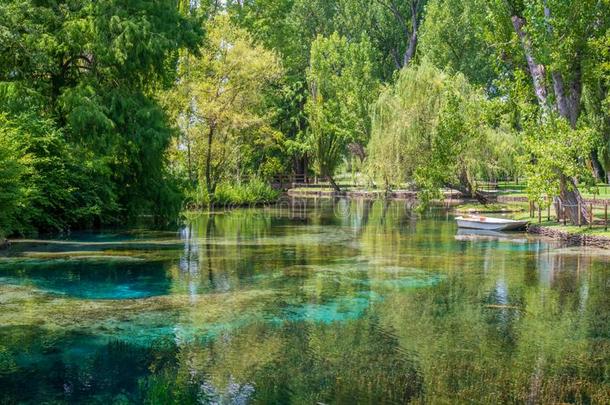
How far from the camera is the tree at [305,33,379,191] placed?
57.6 metres

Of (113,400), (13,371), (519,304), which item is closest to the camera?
(113,400)

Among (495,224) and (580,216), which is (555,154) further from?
(495,224)

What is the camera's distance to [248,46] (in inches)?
1652

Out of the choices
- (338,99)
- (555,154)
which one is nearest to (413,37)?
(338,99)

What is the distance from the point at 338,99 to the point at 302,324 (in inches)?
1974

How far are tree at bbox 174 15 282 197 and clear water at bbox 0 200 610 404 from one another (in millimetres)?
19460

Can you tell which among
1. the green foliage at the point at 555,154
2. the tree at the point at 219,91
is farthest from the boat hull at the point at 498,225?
the tree at the point at 219,91

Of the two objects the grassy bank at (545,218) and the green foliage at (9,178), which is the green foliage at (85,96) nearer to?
the green foliage at (9,178)

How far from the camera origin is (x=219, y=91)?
4109cm

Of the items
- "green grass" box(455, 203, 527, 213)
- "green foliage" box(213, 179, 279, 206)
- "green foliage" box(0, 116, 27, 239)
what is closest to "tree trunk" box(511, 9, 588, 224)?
"green grass" box(455, 203, 527, 213)

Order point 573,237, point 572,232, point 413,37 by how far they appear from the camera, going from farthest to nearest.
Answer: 1. point 413,37
2. point 572,232
3. point 573,237

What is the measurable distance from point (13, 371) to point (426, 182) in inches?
1034

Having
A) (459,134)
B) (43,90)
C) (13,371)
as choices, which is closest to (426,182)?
(459,134)

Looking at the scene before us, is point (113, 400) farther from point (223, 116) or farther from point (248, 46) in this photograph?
point (248, 46)
